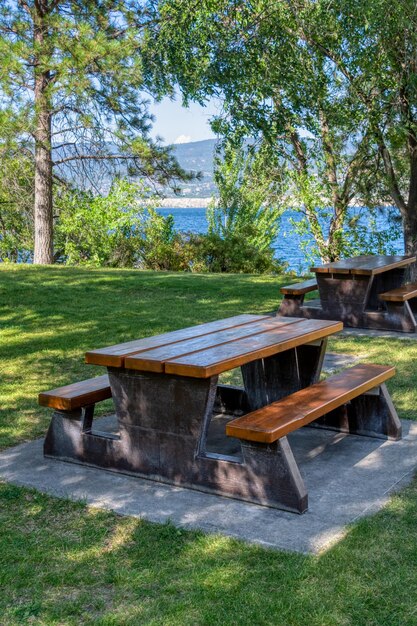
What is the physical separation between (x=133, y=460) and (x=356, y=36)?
24.9 feet

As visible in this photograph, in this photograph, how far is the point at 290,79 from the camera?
35.7ft

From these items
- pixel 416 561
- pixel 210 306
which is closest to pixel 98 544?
pixel 416 561

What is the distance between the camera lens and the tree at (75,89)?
17.4 m

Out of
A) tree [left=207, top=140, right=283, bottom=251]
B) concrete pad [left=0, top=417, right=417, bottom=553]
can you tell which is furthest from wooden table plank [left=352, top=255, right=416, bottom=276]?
tree [left=207, top=140, right=283, bottom=251]

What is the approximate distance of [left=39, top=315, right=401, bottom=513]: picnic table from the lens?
406cm

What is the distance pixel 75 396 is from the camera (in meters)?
4.68

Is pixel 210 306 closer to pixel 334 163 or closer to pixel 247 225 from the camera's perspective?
pixel 334 163

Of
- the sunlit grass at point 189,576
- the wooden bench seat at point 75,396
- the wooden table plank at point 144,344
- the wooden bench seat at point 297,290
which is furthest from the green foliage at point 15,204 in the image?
the sunlit grass at point 189,576

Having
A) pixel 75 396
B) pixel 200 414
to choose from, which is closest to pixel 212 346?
pixel 200 414

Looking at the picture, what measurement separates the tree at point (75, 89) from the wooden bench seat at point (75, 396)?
13.5 meters

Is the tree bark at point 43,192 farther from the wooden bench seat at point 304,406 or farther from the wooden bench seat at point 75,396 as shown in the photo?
the wooden bench seat at point 304,406

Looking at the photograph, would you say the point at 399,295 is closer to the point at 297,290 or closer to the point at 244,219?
the point at 297,290

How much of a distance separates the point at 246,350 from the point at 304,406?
1.53 ft

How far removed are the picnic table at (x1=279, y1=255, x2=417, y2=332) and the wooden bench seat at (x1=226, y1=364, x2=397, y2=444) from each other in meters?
3.62
